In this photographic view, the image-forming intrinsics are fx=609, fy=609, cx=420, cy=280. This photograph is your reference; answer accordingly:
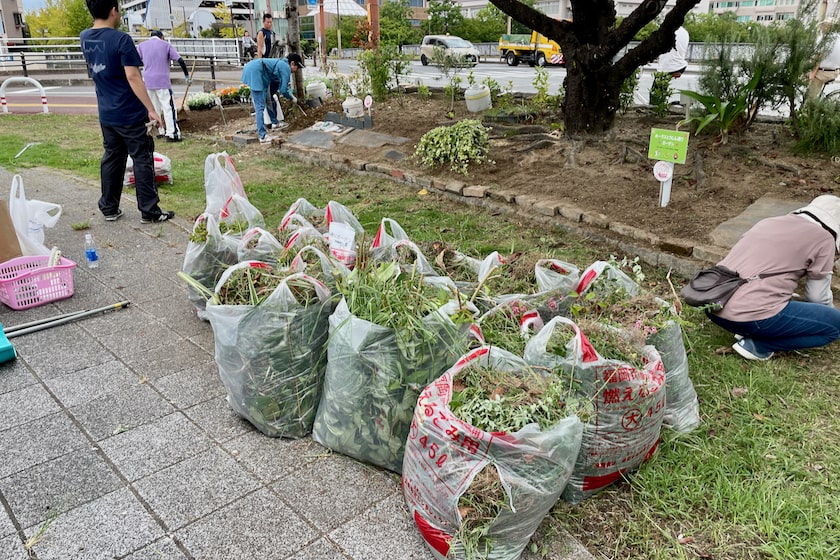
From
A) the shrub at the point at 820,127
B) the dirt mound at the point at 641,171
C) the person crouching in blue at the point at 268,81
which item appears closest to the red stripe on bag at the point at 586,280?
the dirt mound at the point at 641,171

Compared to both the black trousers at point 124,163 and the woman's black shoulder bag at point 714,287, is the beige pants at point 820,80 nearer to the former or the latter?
the woman's black shoulder bag at point 714,287

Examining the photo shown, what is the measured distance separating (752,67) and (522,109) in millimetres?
2840

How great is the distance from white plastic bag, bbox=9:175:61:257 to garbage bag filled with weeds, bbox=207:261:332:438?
2.41 meters

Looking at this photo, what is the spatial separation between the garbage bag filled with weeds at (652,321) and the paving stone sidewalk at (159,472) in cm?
90

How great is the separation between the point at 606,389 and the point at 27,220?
4135 millimetres

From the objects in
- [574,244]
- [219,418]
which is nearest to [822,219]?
[574,244]

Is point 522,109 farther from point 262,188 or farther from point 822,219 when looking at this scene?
point 822,219

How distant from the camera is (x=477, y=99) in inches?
332

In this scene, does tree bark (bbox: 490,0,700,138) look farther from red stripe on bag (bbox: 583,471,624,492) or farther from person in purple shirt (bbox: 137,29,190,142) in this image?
person in purple shirt (bbox: 137,29,190,142)

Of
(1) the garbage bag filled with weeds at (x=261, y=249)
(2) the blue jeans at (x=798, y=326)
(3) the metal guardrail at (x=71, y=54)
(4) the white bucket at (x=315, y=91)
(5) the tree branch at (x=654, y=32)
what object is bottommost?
(2) the blue jeans at (x=798, y=326)

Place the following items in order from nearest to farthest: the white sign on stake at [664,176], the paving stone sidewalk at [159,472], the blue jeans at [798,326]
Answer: the paving stone sidewalk at [159,472]
the blue jeans at [798,326]
the white sign on stake at [664,176]

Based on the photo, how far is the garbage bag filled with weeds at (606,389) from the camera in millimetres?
2297

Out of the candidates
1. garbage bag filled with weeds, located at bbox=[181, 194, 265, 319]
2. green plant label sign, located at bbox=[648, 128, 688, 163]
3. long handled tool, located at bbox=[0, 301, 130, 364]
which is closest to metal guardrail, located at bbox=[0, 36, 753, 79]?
green plant label sign, located at bbox=[648, 128, 688, 163]

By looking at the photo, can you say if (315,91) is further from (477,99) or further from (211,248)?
(211,248)
